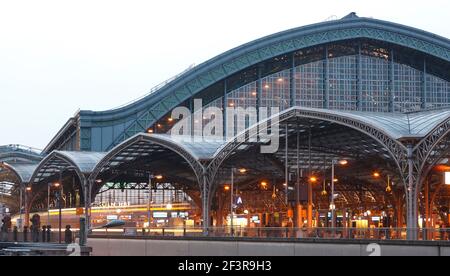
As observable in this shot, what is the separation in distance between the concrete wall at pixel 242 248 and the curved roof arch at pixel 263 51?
62.6 meters

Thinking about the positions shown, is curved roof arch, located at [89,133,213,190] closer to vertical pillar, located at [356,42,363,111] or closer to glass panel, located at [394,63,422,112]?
vertical pillar, located at [356,42,363,111]

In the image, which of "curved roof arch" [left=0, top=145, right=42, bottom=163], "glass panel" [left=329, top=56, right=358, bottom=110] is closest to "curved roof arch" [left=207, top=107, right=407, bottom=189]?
"glass panel" [left=329, top=56, right=358, bottom=110]

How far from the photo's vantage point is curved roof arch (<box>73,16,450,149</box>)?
110125 millimetres

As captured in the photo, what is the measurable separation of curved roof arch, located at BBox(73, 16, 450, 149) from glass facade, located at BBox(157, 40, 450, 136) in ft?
3.77

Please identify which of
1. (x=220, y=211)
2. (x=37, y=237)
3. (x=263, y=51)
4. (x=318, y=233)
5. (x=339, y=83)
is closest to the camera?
(x=318, y=233)

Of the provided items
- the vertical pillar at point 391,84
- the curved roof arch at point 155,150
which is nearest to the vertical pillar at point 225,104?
the curved roof arch at point 155,150

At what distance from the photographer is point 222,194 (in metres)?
103

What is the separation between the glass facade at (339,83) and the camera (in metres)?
108

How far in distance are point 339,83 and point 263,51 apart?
1019 cm

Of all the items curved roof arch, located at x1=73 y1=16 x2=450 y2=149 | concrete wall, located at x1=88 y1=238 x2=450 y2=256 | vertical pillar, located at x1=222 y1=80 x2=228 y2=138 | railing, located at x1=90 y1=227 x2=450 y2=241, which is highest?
curved roof arch, located at x1=73 y1=16 x2=450 y2=149

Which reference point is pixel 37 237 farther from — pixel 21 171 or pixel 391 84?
pixel 391 84

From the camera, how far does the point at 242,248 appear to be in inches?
1746

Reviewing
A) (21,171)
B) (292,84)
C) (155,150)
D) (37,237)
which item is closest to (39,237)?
(37,237)
